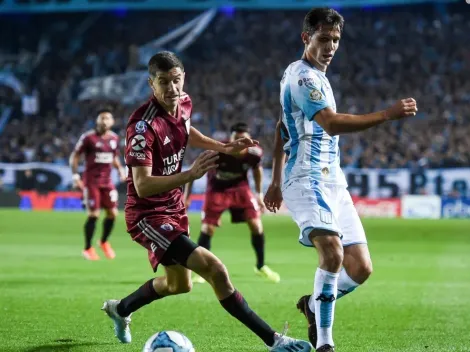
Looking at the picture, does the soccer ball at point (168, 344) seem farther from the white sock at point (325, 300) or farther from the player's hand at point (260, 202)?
the player's hand at point (260, 202)

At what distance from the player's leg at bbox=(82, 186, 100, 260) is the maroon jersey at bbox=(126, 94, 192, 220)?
8530mm

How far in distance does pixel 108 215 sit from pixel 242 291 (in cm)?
511

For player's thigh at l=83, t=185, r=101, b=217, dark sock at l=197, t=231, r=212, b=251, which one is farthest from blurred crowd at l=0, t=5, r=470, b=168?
dark sock at l=197, t=231, r=212, b=251

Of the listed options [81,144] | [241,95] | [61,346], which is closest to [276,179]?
[61,346]

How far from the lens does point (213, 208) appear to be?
1278 cm

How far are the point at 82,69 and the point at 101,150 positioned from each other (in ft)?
85.7

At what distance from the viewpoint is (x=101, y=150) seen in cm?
1558

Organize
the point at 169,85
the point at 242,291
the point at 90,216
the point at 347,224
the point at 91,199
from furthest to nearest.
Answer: the point at 91,199, the point at 90,216, the point at 242,291, the point at 347,224, the point at 169,85

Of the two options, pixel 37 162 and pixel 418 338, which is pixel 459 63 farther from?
pixel 418 338

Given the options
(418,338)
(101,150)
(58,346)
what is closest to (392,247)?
(101,150)

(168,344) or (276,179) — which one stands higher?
(276,179)

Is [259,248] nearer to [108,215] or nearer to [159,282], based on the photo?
[108,215]

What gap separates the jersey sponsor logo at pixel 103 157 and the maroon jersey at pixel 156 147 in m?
9.05

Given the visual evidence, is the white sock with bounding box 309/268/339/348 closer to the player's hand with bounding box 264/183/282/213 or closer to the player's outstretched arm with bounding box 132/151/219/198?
the player's hand with bounding box 264/183/282/213
